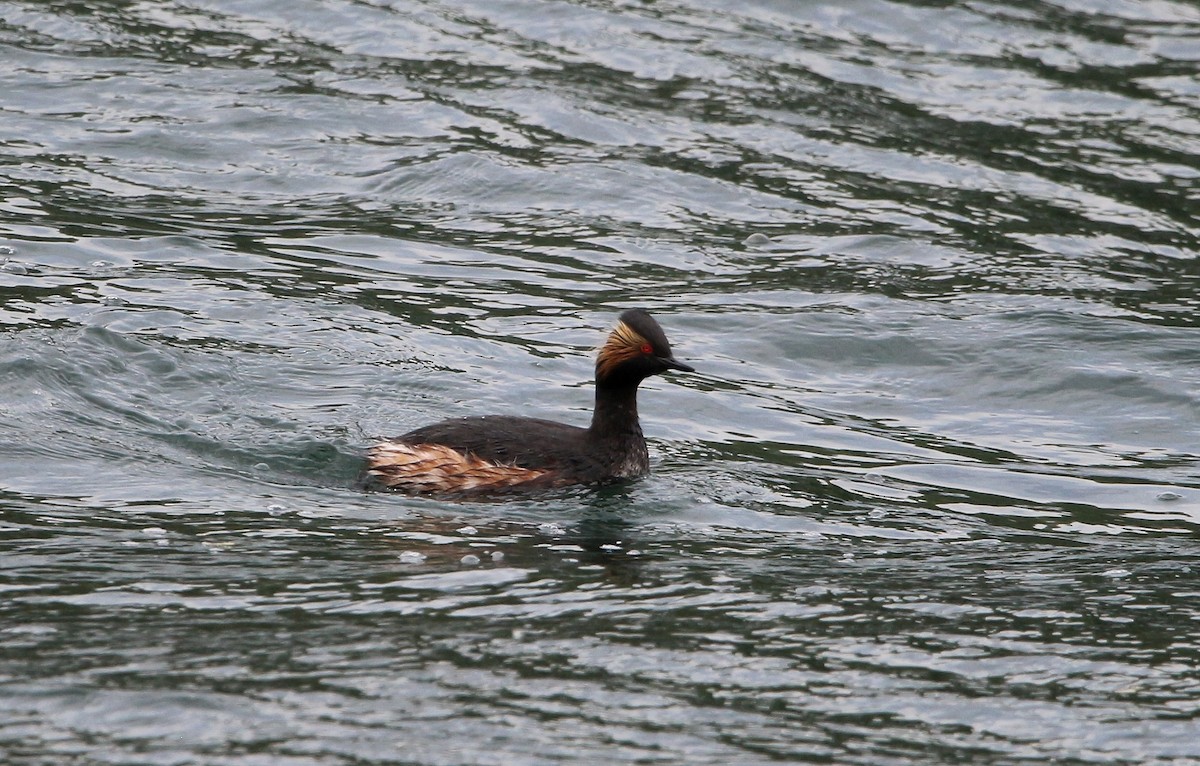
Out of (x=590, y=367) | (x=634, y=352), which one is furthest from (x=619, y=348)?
(x=590, y=367)

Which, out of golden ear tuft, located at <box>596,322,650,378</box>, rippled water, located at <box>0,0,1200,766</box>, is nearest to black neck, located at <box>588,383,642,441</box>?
golden ear tuft, located at <box>596,322,650,378</box>

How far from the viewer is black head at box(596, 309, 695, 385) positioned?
10.6 meters

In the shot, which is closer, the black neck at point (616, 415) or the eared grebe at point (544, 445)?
the eared grebe at point (544, 445)

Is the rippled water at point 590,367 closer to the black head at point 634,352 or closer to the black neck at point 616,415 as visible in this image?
the black neck at point 616,415

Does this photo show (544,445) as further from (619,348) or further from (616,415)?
(619,348)

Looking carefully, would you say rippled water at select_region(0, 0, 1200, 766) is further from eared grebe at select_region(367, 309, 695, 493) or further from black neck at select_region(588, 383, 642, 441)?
black neck at select_region(588, 383, 642, 441)

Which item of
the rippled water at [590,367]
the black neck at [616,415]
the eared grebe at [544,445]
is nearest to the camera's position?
the rippled water at [590,367]

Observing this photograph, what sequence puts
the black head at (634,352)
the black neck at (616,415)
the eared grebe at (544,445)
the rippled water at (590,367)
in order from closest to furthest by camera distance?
the rippled water at (590,367), the eared grebe at (544,445), the black head at (634,352), the black neck at (616,415)

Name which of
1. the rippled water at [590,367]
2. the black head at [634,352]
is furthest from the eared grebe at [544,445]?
the rippled water at [590,367]

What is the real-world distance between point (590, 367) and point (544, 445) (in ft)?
8.39

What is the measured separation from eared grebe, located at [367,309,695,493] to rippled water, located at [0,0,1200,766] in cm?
18

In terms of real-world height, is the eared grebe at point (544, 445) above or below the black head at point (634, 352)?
below

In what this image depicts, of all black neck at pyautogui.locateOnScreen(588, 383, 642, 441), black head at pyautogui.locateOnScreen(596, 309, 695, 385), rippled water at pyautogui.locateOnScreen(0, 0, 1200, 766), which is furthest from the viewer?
black neck at pyautogui.locateOnScreen(588, 383, 642, 441)

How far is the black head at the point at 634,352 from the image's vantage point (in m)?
10.6
